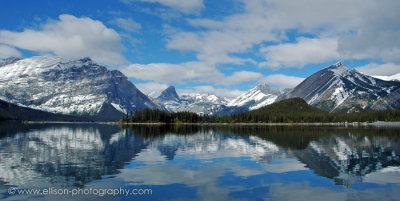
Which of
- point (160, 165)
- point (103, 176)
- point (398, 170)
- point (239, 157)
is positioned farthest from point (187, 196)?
point (398, 170)

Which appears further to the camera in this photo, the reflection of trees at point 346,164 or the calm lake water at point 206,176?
the reflection of trees at point 346,164

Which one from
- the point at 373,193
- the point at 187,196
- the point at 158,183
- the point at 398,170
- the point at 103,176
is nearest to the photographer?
the point at 187,196

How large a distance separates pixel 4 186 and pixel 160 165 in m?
21.0

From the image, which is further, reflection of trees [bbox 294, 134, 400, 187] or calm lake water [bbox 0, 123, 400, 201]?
reflection of trees [bbox 294, 134, 400, 187]

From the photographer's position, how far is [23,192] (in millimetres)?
30562

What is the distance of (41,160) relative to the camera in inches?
2012

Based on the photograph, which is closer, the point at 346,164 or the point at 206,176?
the point at 206,176

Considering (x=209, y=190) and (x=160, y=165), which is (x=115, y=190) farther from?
(x=160, y=165)

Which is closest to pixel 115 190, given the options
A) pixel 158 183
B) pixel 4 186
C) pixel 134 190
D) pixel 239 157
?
pixel 134 190

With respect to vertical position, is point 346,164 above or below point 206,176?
below

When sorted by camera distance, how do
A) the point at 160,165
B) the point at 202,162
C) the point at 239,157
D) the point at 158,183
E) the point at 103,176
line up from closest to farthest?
the point at 158,183 → the point at 103,176 → the point at 160,165 → the point at 202,162 → the point at 239,157

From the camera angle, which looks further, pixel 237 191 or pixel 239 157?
pixel 239 157

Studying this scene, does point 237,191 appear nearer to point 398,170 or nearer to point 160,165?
point 160,165

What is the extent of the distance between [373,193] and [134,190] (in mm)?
24269
